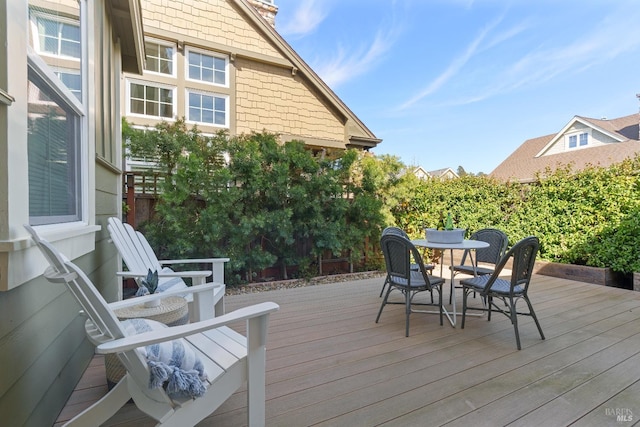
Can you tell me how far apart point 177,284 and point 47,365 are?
124 cm

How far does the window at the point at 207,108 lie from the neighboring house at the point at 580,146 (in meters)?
11.4

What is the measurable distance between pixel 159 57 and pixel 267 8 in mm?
4016

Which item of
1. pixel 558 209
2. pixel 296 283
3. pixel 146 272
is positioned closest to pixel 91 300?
pixel 146 272

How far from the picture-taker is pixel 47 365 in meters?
1.58

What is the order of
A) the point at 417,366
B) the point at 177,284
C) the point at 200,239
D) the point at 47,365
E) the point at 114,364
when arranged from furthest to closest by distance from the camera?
1. the point at 200,239
2. the point at 177,284
3. the point at 417,366
4. the point at 114,364
5. the point at 47,365

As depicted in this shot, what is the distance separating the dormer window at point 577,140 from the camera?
14.6 meters

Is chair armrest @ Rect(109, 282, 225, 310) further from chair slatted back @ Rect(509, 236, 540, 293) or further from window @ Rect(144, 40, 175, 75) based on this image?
window @ Rect(144, 40, 175, 75)

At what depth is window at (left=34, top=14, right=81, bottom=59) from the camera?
5.27ft

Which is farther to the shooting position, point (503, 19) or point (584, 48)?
point (584, 48)

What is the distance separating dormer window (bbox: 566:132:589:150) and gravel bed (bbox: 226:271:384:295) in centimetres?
1446

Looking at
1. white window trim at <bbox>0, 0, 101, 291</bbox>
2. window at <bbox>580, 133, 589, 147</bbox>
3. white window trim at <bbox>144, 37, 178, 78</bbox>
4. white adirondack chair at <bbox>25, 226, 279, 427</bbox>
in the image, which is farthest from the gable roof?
window at <bbox>580, 133, 589, 147</bbox>

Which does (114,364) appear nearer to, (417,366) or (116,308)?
(116,308)

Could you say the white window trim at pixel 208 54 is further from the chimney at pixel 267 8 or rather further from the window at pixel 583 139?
the window at pixel 583 139

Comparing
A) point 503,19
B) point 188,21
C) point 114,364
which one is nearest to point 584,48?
point 503,19
